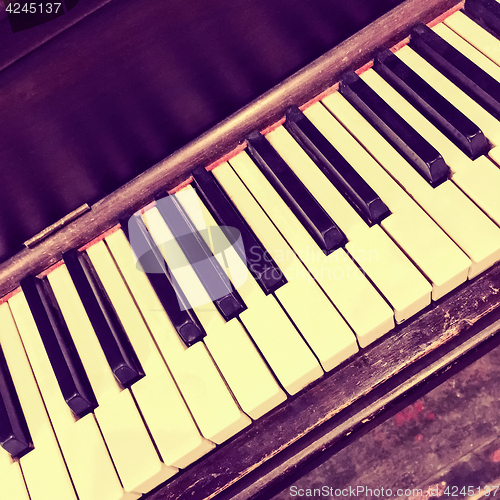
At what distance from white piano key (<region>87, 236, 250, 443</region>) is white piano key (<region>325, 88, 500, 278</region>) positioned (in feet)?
2.37

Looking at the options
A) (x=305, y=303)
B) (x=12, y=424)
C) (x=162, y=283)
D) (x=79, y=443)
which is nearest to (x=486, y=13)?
(x=305, y=303)

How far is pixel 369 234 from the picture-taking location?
112cm

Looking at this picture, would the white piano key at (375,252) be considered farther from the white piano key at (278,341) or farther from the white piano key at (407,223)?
the white piano key at (278,341)

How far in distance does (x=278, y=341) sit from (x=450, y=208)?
0.59 m

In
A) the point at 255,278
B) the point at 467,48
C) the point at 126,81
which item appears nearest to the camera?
the point at 126,81

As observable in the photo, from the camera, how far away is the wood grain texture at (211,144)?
128cm

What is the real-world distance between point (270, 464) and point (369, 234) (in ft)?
2.27

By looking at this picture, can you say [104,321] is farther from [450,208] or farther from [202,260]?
[450,208]

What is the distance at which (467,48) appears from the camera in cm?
129

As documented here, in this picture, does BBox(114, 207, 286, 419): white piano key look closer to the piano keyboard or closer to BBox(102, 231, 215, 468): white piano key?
the piano keyboard

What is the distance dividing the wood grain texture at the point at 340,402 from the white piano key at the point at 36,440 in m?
0.26

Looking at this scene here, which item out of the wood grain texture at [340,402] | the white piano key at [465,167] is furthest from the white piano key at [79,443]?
the white piano key at [465,167]

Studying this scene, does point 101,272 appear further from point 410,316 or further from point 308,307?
point 410,316

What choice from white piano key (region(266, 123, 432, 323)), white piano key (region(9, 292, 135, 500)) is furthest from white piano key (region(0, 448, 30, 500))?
white piano key (region(266, 123, 432, 323))
